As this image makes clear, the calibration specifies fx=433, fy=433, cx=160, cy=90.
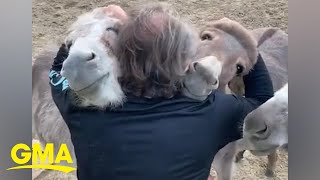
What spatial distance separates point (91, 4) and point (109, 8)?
0.26ft

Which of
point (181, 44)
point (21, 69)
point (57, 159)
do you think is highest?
point (181, 44)

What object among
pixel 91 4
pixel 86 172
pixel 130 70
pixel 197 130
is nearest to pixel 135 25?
pixel 130 70

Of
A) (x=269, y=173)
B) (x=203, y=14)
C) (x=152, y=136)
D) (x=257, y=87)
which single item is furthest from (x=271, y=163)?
(x=203, y=14)

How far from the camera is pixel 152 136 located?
126 centimetres

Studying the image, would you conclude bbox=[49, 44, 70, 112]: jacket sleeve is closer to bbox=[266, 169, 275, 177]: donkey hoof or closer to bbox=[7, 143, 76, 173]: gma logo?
bbox=[7, 143, 76, 173]: gma logo

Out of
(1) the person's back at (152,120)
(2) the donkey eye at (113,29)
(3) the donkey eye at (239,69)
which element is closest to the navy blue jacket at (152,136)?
(1) the person's back at (152,120)

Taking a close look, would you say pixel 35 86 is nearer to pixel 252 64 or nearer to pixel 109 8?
pixel 109 8

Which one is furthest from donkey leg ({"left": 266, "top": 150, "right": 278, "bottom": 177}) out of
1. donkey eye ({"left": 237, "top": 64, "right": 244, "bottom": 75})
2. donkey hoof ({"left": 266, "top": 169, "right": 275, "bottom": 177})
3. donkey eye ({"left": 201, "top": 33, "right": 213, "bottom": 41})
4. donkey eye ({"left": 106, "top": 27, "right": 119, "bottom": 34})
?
donkey eye ({"left": 106, "top": 27, "right": 119, "bottom": 34})

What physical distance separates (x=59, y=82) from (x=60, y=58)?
0.08m

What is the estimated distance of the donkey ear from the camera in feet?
4.47

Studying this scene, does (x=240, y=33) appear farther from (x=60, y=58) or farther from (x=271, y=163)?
(x=60, y=58)

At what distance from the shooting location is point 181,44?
1283mm

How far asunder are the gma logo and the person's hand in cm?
26

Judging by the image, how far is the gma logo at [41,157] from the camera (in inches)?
56.2
